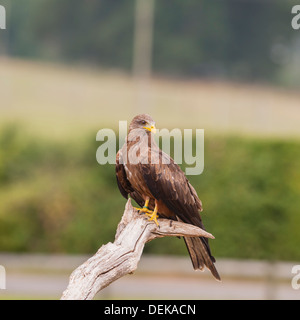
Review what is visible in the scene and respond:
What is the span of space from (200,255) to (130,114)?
686 inches

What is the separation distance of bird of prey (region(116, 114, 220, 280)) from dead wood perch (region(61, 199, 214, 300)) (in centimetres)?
9

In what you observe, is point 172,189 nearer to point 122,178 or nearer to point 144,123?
point 122,178

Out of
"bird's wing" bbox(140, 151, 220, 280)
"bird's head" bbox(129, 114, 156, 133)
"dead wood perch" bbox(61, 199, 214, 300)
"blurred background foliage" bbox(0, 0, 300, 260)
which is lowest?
"dead wood perch" bbox(61, 199, 214, 300)

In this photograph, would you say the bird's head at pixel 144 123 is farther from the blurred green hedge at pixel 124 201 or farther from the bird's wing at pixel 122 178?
the blurred green hedge at pixel 124 201

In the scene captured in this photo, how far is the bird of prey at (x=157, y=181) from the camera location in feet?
13.6

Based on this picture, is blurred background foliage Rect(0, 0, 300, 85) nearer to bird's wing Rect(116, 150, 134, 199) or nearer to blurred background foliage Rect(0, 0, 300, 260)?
blurred background foliage Rect(0, 0, 300, 260)

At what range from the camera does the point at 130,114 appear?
2141 centimetres

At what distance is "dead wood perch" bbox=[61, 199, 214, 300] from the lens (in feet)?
12.1

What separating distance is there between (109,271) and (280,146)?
13063 millimetres

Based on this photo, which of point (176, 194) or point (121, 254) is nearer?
point (121, 254)

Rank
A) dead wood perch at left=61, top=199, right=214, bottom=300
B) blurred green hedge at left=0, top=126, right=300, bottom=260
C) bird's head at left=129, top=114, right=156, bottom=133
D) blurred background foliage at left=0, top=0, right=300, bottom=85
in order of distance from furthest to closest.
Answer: blurred background foliage at left=0, top=0, right=300, bottom=85 < blurred green hedge at left=0, top=126, right=300, bottom=260 < bird's head at left=129, top=114, right=156, bottom=133 < dead wood perch at left=61, top=199, right=214, bottom=300

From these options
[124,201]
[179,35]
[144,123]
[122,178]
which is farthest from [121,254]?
[179,35]

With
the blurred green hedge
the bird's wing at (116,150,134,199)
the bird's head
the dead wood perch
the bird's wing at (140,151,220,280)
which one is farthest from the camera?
the blurred green hedge

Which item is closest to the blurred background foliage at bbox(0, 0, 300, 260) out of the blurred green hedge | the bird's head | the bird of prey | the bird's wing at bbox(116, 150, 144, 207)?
the blurred green hedge
